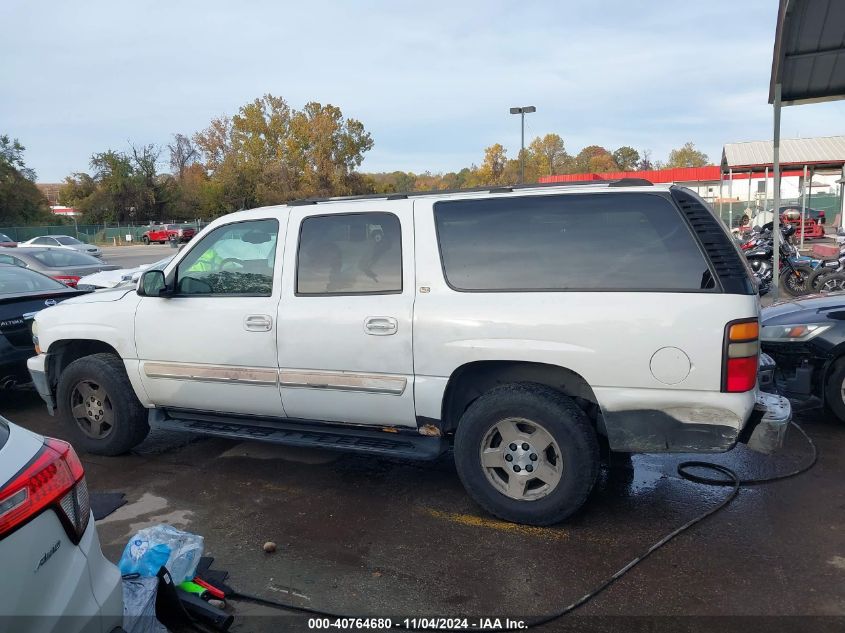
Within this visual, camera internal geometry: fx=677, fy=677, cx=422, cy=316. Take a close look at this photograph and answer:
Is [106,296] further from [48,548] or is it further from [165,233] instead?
[165,233]

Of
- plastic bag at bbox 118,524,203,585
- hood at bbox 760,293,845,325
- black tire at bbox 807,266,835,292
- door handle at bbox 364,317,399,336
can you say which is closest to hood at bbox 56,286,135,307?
door handle at bbox 364,317,399,336

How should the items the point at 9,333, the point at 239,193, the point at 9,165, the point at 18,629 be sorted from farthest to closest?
the point at 239,193 → the point at 9,165 → the point at 9,333 → the point at 18,629

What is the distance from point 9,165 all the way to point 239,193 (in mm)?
17402

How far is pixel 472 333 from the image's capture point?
4.02 meters

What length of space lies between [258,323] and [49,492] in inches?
98.5

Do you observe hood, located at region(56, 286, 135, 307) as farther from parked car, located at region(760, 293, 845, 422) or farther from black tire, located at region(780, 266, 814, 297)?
black tire, located at region(780, 266, 814, 297)

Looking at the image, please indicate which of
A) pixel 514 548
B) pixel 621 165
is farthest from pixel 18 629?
pixel 621 165

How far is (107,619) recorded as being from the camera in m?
2.28

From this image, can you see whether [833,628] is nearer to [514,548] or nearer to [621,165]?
[514,548]

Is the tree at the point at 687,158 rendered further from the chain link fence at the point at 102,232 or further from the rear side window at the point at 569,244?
the rear side window at the point at 569,244

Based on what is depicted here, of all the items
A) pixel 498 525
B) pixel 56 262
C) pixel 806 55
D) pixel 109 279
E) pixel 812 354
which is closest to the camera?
pixel 498 525

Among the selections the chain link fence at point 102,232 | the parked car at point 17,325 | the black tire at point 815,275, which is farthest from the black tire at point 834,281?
the chain link fence at point 102,232

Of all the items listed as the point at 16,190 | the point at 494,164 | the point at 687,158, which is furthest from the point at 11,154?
the point at 687,158

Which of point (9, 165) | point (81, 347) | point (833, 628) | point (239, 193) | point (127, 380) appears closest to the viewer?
point (833, 628)
